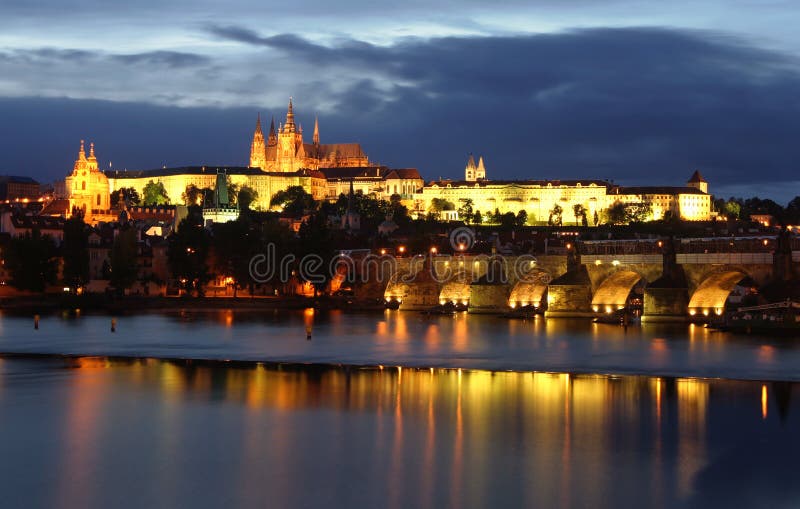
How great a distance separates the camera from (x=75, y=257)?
63094 mm

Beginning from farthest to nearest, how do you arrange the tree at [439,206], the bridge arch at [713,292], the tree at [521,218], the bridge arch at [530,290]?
the tree at [439,206] → the tree at [521,218] → the bridge arch at [530,290] → the bridge arch at [713,292]

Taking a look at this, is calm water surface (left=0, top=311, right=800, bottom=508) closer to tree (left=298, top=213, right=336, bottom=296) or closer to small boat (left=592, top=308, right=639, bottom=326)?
small boat (left=592, top=308, right=639, bottom=326)

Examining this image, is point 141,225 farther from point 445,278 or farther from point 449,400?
point 449,400

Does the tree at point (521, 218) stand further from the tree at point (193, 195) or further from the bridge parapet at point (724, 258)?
the bridge parapet at point (724, 258)

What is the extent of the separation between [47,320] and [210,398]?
84.5 feet

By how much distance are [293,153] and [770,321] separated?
5416 inches

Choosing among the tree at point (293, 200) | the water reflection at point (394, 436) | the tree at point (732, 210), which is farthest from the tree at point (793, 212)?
the water reflection at point (394, 436)

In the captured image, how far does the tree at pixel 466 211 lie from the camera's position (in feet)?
451

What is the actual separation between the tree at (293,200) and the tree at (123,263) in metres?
65.5

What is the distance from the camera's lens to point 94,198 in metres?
122

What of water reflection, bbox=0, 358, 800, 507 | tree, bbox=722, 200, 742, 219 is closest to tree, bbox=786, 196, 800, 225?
tree, bbox=722, 200, 742, 219

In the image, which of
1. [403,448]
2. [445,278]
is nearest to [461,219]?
[445,278]

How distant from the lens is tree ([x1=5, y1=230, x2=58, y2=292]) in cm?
6059

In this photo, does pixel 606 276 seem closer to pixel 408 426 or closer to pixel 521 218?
pixel 408 426
